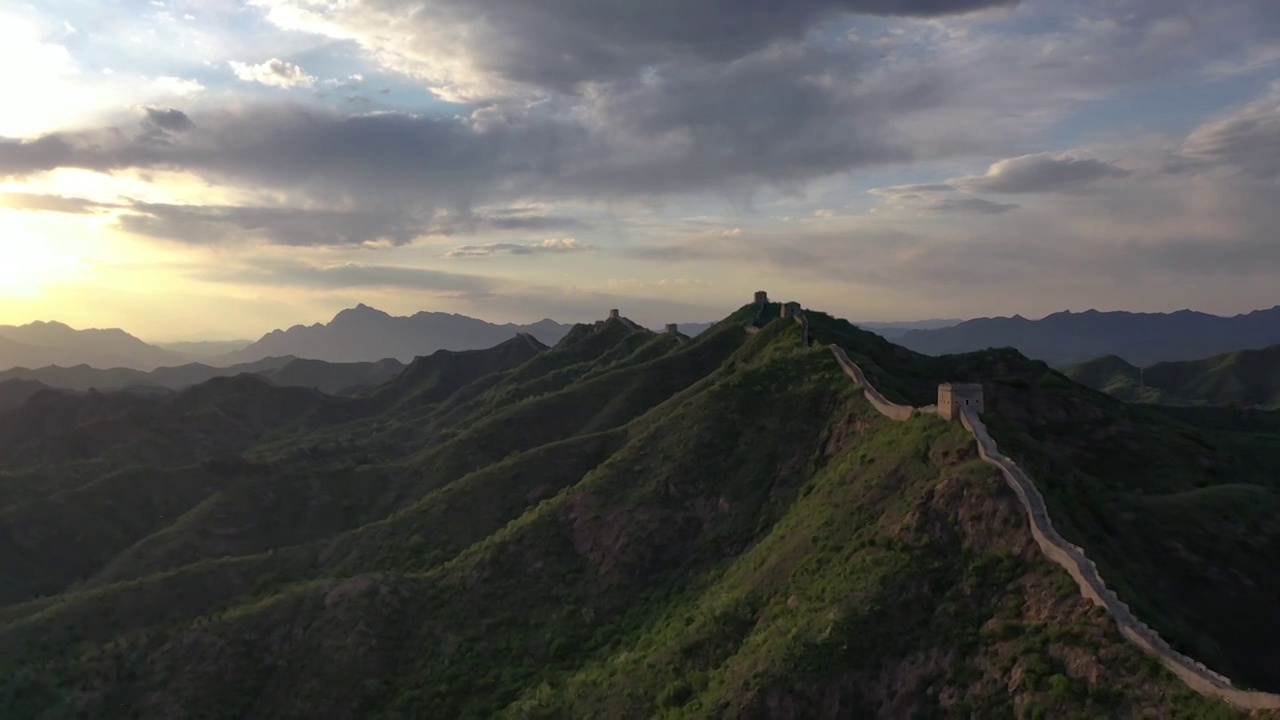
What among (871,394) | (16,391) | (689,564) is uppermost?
(871,394)

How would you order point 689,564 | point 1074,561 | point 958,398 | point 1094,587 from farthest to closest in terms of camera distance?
point 689,564 < point 958,398 < point 1074,561 < point 1094,587

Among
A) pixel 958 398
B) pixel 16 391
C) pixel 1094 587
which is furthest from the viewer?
pixel 16 391

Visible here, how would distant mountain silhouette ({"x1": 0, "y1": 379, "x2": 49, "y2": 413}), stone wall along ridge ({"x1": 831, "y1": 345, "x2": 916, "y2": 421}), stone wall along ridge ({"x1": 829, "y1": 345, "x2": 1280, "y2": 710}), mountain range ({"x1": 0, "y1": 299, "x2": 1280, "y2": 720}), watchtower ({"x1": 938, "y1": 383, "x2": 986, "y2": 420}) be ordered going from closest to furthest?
stone wall along ridge ({"x1": 829, "y1": 345, "x2": 1280, "y2": 710}) < mountain range ({"x1": 0, "y1": 299, "x2": 1280, "y2": 720}) < watchtower ({"x1": 938, "y1": 383, "x2": 986, "y2": 420}) < stone wall along ridge ({"x1": 831, "y1": 345, "x2": 916, "y2": 421}) < distant mountain silhouette ({"x1": 0, "y1": 379, "x2": 49, "y2": 413})

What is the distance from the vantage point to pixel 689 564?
50094mm

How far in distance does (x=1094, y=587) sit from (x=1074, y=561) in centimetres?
140

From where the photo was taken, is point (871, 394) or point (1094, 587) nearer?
point (1094, 587)

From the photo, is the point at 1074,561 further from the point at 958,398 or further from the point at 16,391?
the point at 16,391

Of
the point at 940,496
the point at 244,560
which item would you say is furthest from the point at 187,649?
the point at 940,496

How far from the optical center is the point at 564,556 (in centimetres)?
5438

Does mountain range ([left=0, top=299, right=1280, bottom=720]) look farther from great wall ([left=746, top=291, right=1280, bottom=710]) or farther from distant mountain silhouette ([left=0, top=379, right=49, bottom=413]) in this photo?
distant mountain silhouette ([left=0, top=379, right=49, bottom=413])

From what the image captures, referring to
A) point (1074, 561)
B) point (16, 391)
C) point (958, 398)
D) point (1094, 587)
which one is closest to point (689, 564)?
point (958, 398)

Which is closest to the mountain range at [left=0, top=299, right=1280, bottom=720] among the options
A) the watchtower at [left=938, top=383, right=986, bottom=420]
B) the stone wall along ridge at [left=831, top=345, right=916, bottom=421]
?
the stone wall along ridge at [left=831, top=345, right=916, bottom=421]

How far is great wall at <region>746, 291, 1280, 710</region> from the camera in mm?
23312

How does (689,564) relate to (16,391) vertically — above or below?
below
